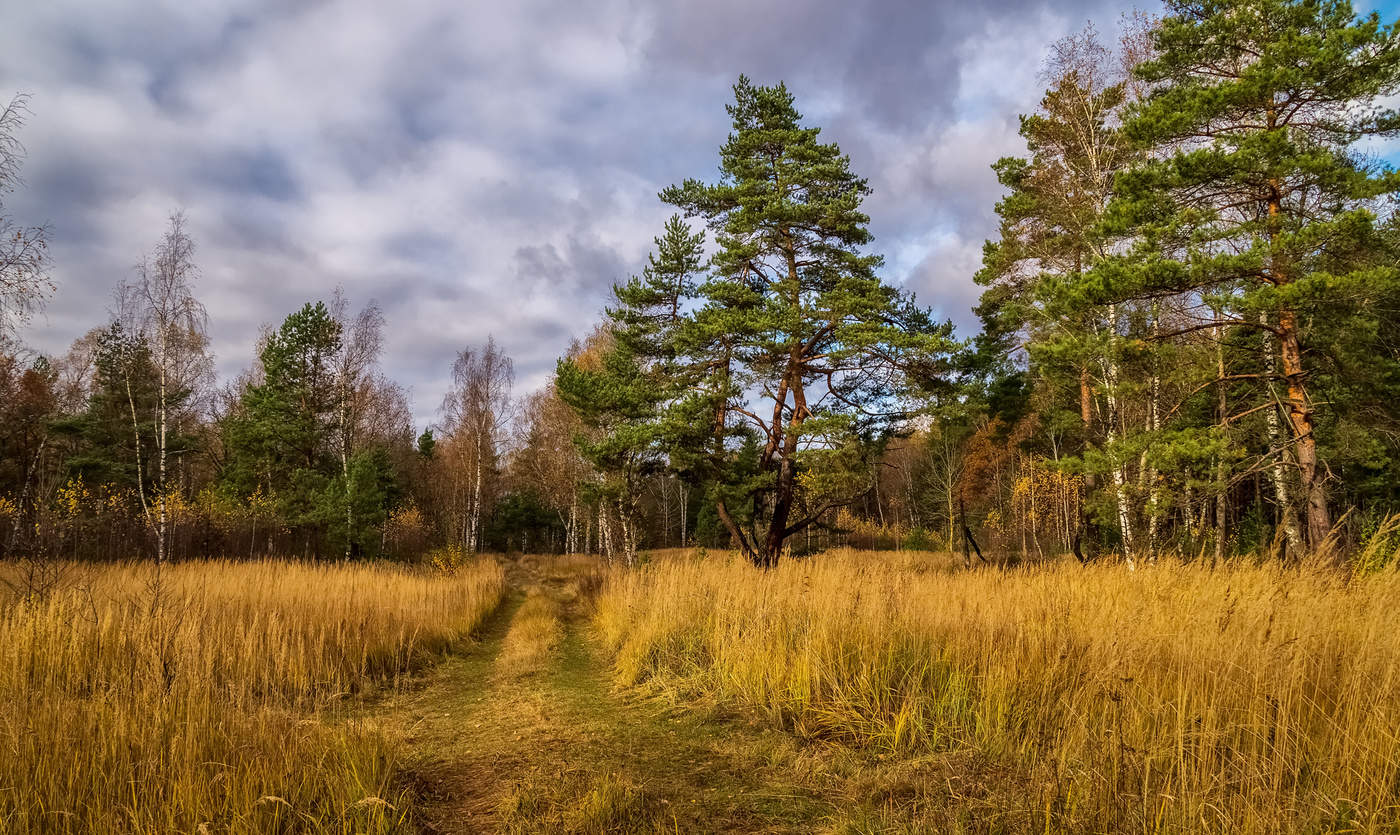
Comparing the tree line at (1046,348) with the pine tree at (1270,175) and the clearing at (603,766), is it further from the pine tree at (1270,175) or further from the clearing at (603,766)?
the clearing at (603,766)

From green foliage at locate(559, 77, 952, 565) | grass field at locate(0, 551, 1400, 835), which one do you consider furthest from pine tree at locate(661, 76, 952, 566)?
grass field at locate(0, 551, 1400, 835)

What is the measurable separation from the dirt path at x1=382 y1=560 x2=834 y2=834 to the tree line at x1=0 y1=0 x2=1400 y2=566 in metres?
5.21

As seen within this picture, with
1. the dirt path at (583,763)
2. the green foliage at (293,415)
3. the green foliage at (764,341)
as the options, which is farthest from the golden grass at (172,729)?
the green foliage at (293,415)

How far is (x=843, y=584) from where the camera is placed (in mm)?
7559

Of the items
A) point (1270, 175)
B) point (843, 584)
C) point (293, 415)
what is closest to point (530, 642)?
point (843, 584)

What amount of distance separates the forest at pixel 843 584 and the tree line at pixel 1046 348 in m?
0.11

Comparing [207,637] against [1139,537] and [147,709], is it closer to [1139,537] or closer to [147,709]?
[147,709]

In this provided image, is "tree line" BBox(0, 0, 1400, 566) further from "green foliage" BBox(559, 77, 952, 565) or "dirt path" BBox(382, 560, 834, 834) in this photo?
"dirt path" BBox(382, 560, 834, 834)

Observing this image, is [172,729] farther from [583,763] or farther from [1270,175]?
[1270,175]

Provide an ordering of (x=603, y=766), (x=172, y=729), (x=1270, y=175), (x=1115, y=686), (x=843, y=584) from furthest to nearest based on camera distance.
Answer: (x=1270, y=175), (x=843, y=584), (x=603, y=766), (x=1115, y=686), (x=172, y=729)

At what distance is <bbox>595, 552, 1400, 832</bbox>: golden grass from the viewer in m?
2.54

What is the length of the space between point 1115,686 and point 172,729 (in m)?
5.30

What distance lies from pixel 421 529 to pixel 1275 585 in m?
29.8

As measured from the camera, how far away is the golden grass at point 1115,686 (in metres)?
2.54
